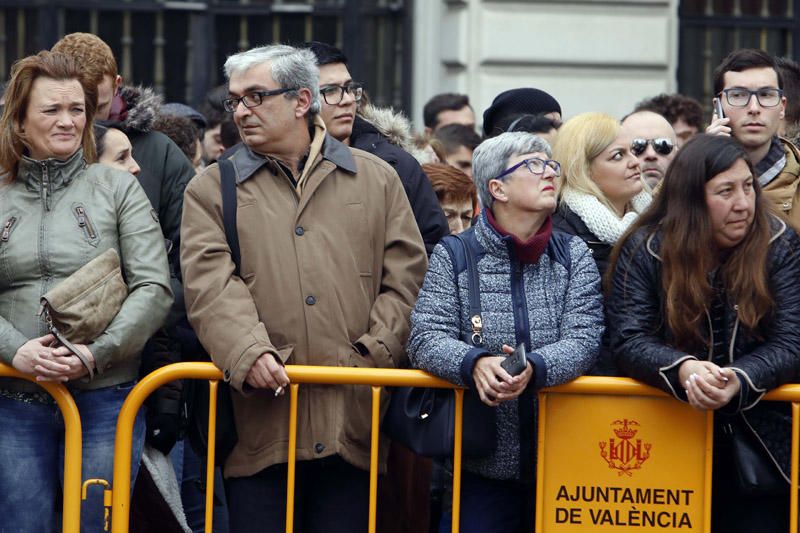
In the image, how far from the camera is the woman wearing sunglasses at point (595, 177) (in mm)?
5441

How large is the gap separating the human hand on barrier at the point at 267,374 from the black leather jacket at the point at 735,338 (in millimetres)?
1086

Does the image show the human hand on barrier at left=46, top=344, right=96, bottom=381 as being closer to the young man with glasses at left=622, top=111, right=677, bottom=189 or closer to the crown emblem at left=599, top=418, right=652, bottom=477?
the crown emblem at left=599, top=418, right=652, bottom=477

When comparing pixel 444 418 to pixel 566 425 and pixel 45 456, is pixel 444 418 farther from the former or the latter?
pixel 45 456

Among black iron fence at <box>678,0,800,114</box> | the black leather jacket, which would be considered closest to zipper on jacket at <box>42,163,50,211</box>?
the black leather jacket

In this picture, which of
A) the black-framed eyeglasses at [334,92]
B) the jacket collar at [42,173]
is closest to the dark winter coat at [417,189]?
the black-framed eyeglasses at [334,92]

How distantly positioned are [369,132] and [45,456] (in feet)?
6.28

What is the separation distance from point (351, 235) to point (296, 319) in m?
0.35

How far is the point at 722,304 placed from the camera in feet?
15.8

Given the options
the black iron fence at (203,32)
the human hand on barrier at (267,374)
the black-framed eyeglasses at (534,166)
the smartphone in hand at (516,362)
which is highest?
the black iron fence at (203,32)

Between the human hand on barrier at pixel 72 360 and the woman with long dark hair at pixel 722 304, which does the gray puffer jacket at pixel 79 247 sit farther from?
the woman with long dark hair at pixel 722 304

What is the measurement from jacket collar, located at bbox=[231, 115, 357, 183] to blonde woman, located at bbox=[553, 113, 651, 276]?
0.84m

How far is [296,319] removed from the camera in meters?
4.90

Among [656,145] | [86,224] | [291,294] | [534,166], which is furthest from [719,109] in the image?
[86,224]

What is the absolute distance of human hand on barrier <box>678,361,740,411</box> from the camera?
463 cm
